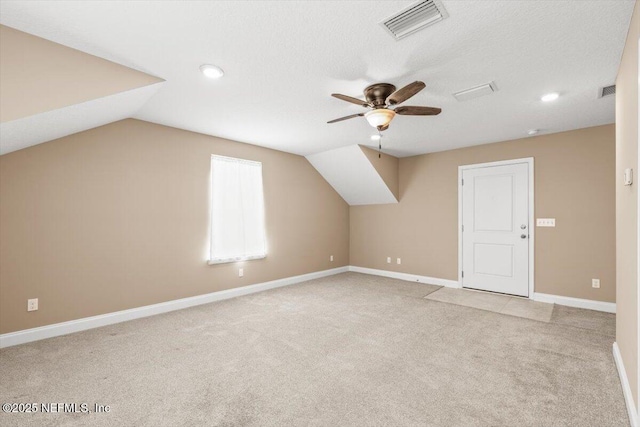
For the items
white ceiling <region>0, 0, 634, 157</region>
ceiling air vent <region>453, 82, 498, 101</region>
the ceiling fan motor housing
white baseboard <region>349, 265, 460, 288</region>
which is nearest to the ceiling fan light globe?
the ceiling fan motor housing

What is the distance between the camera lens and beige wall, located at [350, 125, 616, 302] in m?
4.08

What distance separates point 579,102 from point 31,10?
195 inches

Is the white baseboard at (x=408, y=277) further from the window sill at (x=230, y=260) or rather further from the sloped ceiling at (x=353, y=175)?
the window sill at (x=230, y=260)

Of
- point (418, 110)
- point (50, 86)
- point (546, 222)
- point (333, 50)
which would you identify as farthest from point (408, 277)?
point (50, 86)

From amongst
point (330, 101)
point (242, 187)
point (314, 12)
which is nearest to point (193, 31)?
point (314, 12)

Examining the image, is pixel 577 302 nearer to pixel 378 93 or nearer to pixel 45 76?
pixel 378 93

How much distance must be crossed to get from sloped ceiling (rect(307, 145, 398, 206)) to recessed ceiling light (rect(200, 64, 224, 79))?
302 centimetres

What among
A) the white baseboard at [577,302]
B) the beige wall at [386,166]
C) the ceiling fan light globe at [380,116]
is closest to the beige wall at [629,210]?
the ceiling fan light globe at [380,116]

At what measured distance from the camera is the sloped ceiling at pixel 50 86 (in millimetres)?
2041

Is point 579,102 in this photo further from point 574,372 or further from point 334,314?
point 334,314

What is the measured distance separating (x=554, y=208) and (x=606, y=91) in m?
1.98

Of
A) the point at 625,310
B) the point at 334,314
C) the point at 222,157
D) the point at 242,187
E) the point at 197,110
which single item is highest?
the point at 197,110

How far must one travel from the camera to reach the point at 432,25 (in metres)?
1.99

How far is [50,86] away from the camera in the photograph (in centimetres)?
219
